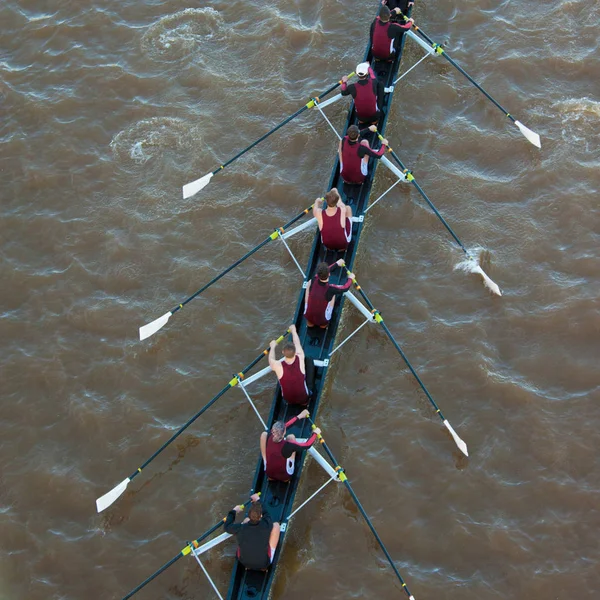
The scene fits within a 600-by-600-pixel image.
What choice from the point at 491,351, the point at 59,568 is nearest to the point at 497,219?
the point at 491,351

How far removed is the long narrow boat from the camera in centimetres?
963

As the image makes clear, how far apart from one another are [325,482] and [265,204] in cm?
518

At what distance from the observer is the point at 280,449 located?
9.80m

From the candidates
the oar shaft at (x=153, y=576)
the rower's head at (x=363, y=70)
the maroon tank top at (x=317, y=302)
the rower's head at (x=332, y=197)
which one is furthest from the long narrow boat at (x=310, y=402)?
the rower's head at (x=332, y=197)

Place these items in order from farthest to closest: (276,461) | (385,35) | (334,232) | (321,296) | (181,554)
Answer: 1. (385,35)
2. (334,232)
3. (321,296)
4. (276,461)
5. (181,554)

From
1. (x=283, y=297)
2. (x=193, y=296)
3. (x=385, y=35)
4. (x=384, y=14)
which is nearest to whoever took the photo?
(x=193, y=296)

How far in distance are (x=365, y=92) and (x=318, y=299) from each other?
4373 mm

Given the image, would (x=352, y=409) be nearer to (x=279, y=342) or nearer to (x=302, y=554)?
(x=279, y=342)

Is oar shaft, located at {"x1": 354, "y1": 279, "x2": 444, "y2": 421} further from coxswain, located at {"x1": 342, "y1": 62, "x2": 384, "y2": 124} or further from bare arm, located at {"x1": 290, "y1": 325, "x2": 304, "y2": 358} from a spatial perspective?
coxswain, located at {"x1": 342, "y1": 62, "x2": 384, "y2": 124}

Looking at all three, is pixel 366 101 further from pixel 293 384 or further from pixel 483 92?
pixel 293 384

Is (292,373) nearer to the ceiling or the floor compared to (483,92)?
nearer to the floor

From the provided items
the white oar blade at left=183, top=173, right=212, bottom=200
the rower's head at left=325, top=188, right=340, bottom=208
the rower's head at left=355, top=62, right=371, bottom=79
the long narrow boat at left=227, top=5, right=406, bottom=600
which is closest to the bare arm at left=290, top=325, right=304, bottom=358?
the long narrow boat at left=227, top=5, right=406, bottom=600

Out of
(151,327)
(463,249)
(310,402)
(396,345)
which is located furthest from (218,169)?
(310,402)

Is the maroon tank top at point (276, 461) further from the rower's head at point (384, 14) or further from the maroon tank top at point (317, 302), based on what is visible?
the rower's head at point (384, 14)
